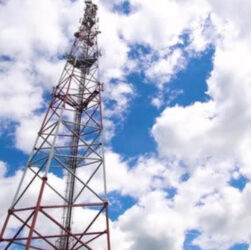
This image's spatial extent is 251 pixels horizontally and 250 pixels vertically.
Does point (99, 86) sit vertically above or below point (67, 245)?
above

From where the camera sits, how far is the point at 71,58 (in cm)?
2945

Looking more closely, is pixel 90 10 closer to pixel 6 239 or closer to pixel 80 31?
pixel 80 31

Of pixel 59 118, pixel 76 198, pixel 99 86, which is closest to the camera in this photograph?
pixel 76 198

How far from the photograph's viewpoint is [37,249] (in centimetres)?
1980

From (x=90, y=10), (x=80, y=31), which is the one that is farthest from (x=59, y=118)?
(x=90, y=10)

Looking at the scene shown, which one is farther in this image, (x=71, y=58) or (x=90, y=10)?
(x=90, y=10)

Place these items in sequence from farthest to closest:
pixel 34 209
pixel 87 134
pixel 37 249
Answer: pixel 87 134, pixel 37 249, pixel 34 209

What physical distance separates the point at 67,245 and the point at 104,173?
5389 mm

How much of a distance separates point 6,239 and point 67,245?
357 cm

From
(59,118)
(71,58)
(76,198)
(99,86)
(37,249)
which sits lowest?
(37,249)

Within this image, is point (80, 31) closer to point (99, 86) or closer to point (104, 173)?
point (99, 86)

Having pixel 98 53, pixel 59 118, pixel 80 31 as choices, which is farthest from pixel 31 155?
pixel 80 31

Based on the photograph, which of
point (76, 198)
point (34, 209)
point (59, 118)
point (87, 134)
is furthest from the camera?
point (87, 134)

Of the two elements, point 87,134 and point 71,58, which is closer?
point 87,134
